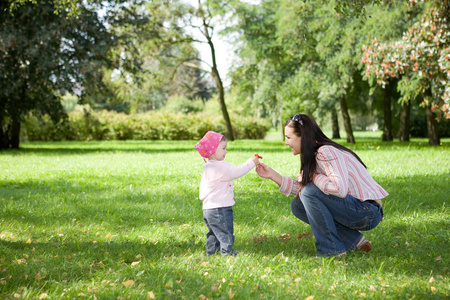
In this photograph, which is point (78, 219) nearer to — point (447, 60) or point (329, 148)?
point (329, 148)

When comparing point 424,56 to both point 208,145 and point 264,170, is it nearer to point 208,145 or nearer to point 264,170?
point 264,170

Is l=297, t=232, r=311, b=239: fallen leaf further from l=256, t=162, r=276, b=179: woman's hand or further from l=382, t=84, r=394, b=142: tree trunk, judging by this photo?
l=382, t=84, r=394, b=142: tree trunk

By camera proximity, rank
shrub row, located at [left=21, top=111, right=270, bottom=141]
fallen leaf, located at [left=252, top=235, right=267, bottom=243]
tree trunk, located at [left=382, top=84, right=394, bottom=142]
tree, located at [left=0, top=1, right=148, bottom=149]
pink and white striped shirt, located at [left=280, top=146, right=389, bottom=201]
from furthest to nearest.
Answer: shrub row, located at [left=21, top=111, right=270, bottom=141] → tree trunk, located at [left=382, top=84, right=394, bottom=142] → tree, located at [left=0, top=1, right=148, bottom=149] → fallen leaf, located at [left=252, top=235, right=267, bottom=243] → pink and white striped shirt, located at [left=280, top=146, right=389, bottom=201]

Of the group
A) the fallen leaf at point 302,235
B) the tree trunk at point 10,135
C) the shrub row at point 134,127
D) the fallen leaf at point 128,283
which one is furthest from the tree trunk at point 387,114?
the fallen leaf at point 128,283

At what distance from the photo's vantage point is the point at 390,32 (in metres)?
15.2

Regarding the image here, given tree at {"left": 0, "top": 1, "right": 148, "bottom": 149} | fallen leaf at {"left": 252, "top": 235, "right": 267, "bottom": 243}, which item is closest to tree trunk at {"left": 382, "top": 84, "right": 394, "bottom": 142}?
tree at {"left": 0, "top": 1, "right": 148, "bottom": 149}

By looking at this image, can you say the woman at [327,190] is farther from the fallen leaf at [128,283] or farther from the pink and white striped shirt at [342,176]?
the fallen leaf at [128,283]

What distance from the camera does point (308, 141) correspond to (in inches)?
142

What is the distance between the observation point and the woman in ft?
11.8

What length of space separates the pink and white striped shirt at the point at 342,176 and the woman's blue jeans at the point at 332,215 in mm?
82

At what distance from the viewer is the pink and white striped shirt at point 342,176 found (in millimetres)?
3500

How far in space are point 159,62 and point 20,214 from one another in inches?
746

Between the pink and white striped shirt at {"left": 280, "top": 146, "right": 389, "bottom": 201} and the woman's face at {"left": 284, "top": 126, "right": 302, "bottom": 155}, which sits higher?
the woman's face at {"left": 284, "top": 126, "right": 302, "bottom": 155}

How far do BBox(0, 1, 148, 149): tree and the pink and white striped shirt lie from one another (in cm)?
1334
